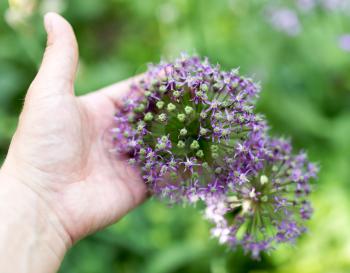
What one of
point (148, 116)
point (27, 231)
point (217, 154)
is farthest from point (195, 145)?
point (27, 231)

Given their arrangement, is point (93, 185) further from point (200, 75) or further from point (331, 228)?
point (331, 228)

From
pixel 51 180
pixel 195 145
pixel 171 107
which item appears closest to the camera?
pixel 195 145

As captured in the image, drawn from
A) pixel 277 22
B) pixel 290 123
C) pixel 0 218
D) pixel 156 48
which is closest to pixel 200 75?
pixel 0 218

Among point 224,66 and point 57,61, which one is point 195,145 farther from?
point 224,66

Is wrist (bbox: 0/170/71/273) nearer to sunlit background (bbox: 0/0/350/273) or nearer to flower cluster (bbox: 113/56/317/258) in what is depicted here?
flower cluster (bbox: 113/56/317/258)

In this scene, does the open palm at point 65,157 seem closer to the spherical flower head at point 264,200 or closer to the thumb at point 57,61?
the thumb at point 57,61

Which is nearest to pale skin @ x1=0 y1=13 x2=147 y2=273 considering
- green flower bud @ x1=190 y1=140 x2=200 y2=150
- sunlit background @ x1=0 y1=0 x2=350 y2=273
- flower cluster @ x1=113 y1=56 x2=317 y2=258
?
flower cluster @ x1=113 y1=56 x2=317 y2=258

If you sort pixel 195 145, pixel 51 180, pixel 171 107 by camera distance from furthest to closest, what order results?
pixel 51 180, pixel 171 107, pixel 195 145
